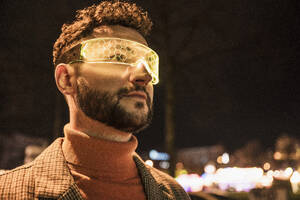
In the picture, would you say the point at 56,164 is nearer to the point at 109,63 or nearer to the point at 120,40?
the point at 109,63

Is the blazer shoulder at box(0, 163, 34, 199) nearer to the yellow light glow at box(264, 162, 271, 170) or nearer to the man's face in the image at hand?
the man's face

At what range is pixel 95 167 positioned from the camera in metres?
2.08

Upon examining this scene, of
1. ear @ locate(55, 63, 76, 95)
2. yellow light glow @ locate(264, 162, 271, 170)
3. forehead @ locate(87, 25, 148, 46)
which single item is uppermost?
forehead @ locate(87, 25, 148, 46)

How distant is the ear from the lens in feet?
7.75

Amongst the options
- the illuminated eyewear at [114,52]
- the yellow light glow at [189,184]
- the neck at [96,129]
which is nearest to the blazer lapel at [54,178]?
the neck at [96,129]

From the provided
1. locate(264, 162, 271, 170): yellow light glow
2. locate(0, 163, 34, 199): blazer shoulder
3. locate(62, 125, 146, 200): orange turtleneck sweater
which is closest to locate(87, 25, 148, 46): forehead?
locate(62, 125, 146, 200): orange turtleneck sweater

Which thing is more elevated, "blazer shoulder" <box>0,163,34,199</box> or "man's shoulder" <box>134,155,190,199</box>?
"blazer shoulder" <box>0,163,34,199</box>

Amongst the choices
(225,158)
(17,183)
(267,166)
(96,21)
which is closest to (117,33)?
(96,21)

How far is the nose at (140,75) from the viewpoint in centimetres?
219

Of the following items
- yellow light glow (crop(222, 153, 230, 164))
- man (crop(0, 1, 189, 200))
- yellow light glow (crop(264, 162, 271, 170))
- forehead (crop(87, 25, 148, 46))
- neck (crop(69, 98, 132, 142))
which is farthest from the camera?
yellow light glow (crop(222, 153, 230, 164))

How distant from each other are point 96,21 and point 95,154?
1.18 m

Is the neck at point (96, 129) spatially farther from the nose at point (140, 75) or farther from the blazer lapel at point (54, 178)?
the nose at point (140, 75)

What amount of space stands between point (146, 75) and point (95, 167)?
0.81 metres

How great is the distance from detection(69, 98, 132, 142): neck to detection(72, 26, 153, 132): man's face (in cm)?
7
